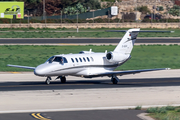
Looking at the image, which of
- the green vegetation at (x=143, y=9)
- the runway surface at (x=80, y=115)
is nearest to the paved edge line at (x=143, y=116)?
the runway surface at (x=80, y=115)

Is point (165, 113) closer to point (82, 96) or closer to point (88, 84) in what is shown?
point (82, 96)

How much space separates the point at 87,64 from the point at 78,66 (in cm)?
90

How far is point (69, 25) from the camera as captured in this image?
10325cm

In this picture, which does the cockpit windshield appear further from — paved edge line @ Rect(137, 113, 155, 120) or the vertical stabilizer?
paved edge line @ Rect(137, 113, 155, 120)

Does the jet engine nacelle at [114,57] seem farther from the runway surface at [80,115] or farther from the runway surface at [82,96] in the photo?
the runway surface at [80,115]

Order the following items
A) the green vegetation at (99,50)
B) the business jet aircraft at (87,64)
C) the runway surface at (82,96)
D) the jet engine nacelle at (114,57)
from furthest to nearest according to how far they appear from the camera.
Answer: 1. the green vegetation at (99,50)
2. the jet engine nacelle at (114,57)
3. the business jet aircraft at (87,64)
4. the runway surface at (82,96)

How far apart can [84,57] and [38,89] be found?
5.25 metres

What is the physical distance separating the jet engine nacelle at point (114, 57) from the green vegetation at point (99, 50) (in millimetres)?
8291

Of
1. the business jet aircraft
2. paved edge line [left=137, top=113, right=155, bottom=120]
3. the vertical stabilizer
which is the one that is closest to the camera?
paved edge line [left=137, top=113, right=155, bottom=120]

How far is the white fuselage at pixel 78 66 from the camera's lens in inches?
1086

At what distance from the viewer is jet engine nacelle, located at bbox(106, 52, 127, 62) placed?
3067cm

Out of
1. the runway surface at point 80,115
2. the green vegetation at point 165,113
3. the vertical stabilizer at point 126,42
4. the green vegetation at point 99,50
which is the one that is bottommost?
the runway surface at point 80,115

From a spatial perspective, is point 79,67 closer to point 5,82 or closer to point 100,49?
point 5,82

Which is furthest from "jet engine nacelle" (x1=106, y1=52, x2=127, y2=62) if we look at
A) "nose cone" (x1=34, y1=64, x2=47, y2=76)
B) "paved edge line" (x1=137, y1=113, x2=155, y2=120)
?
"paved edge line" (x1=137, y1=113, x2=155, y2=120)
